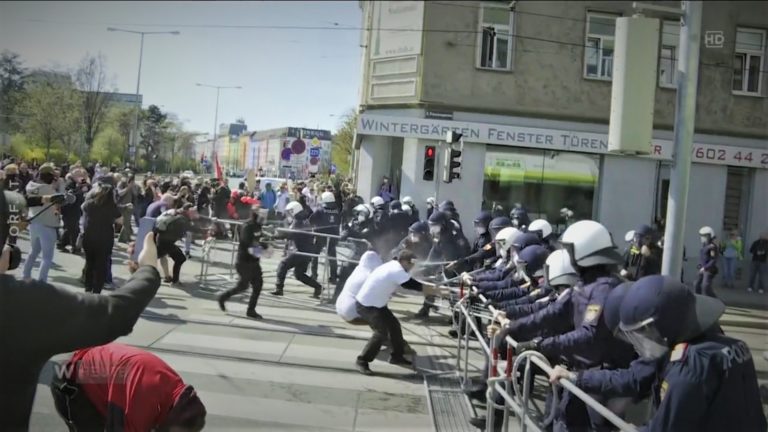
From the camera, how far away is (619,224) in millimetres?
18641

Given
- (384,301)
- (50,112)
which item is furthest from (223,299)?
(50,112)

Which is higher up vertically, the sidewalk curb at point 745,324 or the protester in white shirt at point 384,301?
the protester in white shirt at point 384,301

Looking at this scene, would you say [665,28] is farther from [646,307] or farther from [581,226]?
[646,307]

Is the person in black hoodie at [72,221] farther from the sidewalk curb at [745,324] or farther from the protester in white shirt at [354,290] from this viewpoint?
the sidewalk curb at [745,324]

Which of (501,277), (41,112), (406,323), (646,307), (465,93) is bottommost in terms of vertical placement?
(406,323)

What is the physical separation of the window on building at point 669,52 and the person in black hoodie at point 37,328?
59.1 feet

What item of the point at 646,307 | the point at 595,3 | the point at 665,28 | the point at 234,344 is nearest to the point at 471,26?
the point at 595,3

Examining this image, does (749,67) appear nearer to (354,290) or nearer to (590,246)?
(354,290)

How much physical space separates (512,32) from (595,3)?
247cm

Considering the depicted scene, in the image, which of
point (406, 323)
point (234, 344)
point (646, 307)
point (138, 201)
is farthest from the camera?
point (138, 201)

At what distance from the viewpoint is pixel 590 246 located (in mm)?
4535

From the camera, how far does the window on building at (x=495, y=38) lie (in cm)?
1811

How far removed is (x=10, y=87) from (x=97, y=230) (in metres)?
5.45

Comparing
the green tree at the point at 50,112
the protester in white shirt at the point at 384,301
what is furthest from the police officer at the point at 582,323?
the green tree at the point at 50,112
